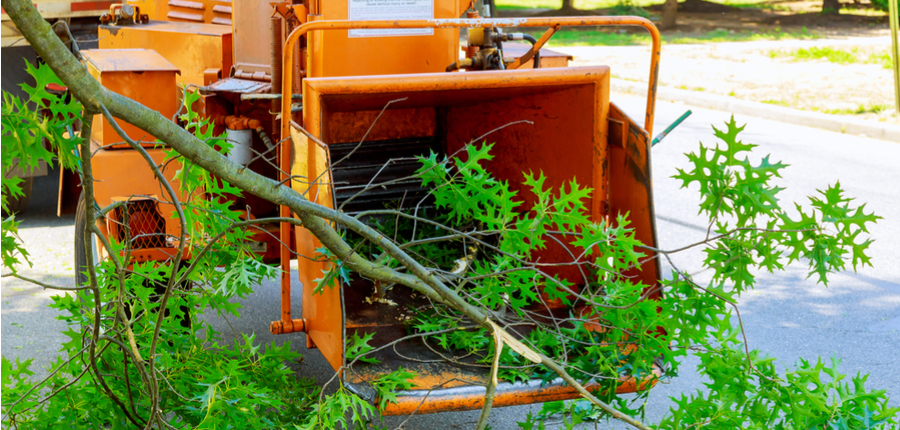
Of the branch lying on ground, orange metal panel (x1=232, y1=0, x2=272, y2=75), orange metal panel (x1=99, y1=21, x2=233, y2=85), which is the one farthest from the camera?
orange metal panel (x1=99, y1=21, x2=233, y2=85)

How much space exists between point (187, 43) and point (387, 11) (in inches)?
56.0

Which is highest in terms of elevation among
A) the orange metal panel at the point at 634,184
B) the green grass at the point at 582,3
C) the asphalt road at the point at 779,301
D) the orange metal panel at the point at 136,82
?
the green grass at the point at 582,3

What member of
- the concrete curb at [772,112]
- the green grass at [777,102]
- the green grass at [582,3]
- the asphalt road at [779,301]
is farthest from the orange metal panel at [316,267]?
Result: the green grass at [582,3]

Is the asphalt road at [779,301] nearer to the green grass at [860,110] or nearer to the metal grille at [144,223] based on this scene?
the metal grille at [144,223]

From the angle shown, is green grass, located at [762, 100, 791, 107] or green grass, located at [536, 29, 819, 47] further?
green grass, located at [536, 29, 819, 47]

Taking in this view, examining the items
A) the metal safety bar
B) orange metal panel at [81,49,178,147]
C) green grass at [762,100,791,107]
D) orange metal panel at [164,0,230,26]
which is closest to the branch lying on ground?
the metal safety bar

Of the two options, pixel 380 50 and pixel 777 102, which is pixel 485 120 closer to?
pixel 380 50

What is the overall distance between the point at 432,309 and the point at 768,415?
1438 mm

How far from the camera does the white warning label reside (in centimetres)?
330

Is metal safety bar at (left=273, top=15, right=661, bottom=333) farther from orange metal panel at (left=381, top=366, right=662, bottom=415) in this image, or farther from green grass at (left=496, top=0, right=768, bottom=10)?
green grass at (left=496, top=0, right=768, bottom=10)

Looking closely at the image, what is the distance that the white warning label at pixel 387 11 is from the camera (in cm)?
330

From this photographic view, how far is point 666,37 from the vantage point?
17.4 meters

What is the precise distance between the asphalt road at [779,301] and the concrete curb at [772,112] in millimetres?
1112

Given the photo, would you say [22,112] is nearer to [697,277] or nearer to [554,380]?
[554,380]
